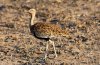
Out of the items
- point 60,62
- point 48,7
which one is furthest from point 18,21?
point 60,62

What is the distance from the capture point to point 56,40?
42.2ft

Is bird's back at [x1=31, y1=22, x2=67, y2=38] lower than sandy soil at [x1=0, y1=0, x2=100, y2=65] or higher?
higher

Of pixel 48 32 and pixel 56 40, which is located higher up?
pixel 48 32

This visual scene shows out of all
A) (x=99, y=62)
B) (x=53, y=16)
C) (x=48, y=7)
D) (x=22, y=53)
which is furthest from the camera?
(x=48, y=7)

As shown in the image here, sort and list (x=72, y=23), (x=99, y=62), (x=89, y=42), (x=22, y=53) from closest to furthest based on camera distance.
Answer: (x=99, y=62)
(x=22, y=53)
(x=89, y=42)
(x=72, y=23)

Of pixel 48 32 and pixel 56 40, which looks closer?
pixel 48 32

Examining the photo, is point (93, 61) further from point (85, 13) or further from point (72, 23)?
point (85, 13)

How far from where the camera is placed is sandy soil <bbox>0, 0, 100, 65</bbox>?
11406 mm

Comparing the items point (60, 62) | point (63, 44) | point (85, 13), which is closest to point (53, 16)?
point (85, 13)

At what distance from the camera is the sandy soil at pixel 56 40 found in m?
11.4

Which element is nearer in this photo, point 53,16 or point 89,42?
point 89,42

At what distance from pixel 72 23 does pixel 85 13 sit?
1344mm

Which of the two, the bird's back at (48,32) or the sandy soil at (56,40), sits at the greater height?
the bird's back at (48,32)

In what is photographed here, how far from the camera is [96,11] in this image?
1591 centimetres
